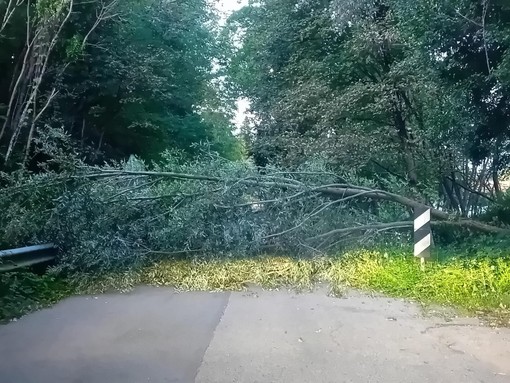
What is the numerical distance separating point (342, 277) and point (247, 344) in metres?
3.06

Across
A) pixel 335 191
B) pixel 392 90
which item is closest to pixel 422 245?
pixel 335 191

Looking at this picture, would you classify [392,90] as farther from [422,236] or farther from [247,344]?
[247,344]

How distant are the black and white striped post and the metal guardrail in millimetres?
5451

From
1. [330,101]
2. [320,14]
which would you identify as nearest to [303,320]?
[330,101]

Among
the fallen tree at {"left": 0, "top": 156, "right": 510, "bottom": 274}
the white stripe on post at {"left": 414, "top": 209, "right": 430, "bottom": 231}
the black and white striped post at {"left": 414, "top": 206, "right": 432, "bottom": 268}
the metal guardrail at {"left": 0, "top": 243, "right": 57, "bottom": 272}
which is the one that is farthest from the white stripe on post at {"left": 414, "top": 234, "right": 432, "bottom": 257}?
the metal guardrail at {"left": 0, "top": 243, "right": 57, "bottom": 272}

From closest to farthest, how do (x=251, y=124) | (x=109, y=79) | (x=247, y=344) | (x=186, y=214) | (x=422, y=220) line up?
(x=247, y=344), (x=422, y=220), (x=186, y=214), (x=109, y=79), (x=251, y=124)

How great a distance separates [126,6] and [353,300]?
11.5m

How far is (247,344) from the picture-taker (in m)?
4.85

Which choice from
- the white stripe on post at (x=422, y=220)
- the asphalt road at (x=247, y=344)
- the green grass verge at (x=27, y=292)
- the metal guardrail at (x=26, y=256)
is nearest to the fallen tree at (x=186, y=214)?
the metal guardrail at (x=26, y=256)

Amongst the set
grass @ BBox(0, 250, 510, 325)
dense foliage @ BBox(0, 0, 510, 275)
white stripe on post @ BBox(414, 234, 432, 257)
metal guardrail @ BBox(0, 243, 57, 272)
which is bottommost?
grass @ BBox(0, 250, 510, 325)

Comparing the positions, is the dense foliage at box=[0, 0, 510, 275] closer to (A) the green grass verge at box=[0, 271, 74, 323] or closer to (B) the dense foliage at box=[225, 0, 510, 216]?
(B) the dense foliage at box=[225, 0, 510, 216]

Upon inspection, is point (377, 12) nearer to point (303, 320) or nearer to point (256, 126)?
point (256, 126)

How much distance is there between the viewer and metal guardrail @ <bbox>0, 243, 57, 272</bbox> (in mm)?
6996

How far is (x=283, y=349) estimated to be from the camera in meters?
4.70
